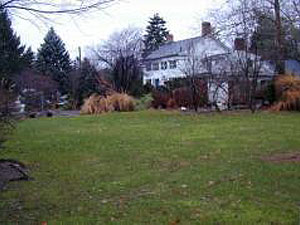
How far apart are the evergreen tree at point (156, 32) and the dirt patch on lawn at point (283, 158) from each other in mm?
60635

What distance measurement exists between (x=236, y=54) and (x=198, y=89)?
3383 millimetres

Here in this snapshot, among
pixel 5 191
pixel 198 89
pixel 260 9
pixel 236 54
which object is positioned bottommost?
pixel 5 191

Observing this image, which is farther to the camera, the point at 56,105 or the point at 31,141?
the point at 56,105

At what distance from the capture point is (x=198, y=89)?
29641 millimetres

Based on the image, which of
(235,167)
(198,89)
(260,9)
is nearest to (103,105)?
(198,89)

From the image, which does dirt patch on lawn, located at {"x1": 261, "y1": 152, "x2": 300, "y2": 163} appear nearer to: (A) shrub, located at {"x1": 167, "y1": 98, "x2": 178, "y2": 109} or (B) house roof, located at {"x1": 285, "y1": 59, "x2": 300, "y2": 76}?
(B) house roof, located at {"x1": 285, "y1": 59, "x2": 300, "y2": 76}

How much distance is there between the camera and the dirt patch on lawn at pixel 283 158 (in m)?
9.17

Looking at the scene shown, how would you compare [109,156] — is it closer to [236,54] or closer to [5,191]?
[5,191]

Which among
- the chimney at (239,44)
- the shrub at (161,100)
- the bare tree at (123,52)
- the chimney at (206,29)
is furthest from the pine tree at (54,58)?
the chimney at (206,29)

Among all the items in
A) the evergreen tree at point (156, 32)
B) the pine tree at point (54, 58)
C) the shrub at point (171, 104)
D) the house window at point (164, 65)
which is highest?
the evergreen tree at point (156, 32)

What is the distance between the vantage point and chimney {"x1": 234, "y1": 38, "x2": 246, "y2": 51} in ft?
88.8

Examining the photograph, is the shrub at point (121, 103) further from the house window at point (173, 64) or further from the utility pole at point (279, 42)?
the house window at point (173, 64)

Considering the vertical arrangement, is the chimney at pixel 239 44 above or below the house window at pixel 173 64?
below

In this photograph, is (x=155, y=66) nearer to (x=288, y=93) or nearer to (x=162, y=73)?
(x=162, y=73)
